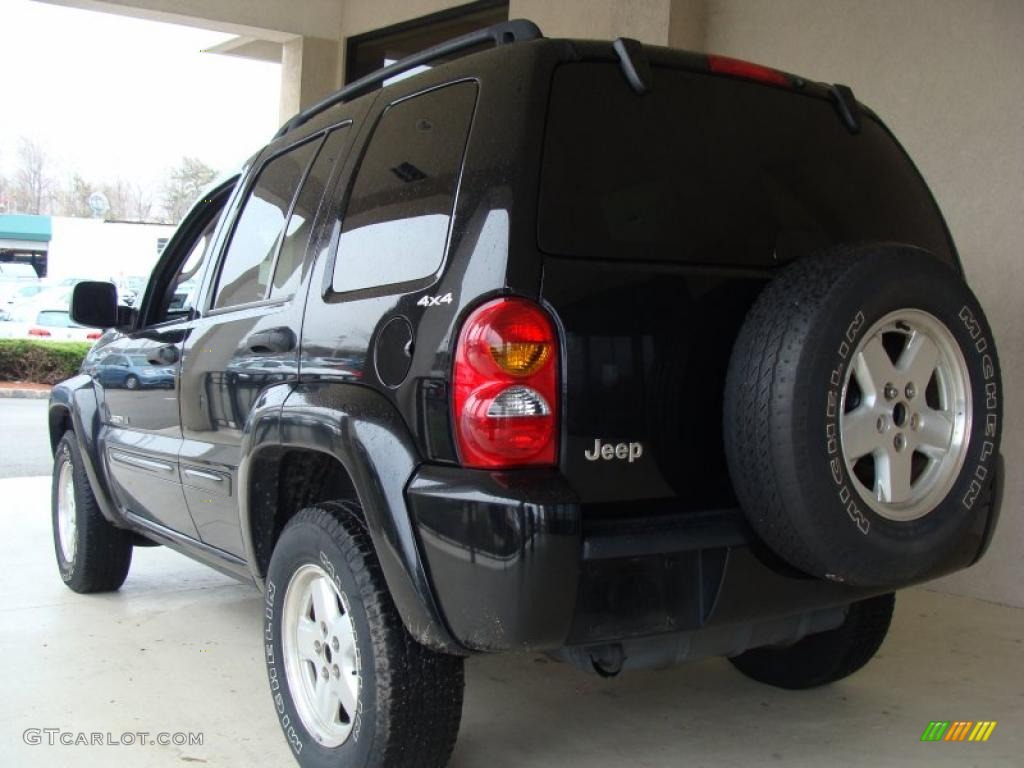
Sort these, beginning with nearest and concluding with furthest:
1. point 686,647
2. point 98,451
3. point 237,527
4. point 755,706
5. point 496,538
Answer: point 496,538, point 686,647, point 237,527, point 755,706, point 98,451

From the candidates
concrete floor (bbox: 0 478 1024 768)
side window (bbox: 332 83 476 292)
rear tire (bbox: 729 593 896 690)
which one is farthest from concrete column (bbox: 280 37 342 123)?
rear tire (bbox: 729 593 896 690)

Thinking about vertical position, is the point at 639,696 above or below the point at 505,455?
below

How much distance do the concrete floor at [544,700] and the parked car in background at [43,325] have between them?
63.4 feet

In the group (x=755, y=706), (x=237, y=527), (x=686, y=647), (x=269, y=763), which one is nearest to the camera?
(x=686, y=647)

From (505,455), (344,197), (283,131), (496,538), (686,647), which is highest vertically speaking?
(283,131)

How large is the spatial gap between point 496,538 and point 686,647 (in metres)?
0.60

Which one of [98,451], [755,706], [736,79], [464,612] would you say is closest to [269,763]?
[464,612]

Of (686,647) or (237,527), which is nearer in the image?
(686,647)

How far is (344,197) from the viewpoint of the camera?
2.87 meters

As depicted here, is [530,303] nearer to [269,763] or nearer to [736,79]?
[736,79]

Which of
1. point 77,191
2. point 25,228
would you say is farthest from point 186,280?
point 77,191

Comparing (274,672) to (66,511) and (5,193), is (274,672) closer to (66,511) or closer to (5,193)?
(66,511)

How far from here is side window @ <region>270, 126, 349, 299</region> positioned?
9.91 ft

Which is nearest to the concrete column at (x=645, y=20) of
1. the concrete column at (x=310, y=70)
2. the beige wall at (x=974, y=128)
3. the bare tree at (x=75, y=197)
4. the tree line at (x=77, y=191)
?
the beige wall at (x=974, y=128)
